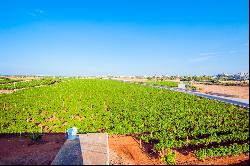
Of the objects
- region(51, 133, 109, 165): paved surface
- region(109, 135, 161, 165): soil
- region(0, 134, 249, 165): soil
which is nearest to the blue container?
region(51, 133, 109, 165): paved surface

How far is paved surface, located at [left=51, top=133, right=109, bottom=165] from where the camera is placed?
9.26 m

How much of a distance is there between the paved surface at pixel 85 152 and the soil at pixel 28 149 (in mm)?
2327

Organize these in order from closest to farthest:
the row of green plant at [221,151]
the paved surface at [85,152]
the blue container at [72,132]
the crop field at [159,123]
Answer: the paved surface at [85,152] → the blue container at [72,132] → the row of green plant at [221,151] → the crop field at [159,123]

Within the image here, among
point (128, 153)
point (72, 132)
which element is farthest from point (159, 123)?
point (72, 132)

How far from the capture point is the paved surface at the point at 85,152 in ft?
30.4

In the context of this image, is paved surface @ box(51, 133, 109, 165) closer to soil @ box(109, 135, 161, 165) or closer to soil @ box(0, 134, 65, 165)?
soil @ box(109, 135, 161, 165)

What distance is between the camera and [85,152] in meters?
10.6

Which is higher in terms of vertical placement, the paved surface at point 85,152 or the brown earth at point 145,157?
the paved surface at point 85,152

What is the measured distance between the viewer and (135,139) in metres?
17.4

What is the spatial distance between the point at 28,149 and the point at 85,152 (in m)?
6.70

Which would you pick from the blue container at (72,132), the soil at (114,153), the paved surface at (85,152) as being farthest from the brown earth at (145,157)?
the blue container at (72,132)

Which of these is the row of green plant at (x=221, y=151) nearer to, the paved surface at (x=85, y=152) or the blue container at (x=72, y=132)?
the paved surface at (x=85, y=152)

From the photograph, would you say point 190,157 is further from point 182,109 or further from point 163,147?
point 182,109

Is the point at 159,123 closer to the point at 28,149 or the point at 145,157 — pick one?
the point at 145,157
